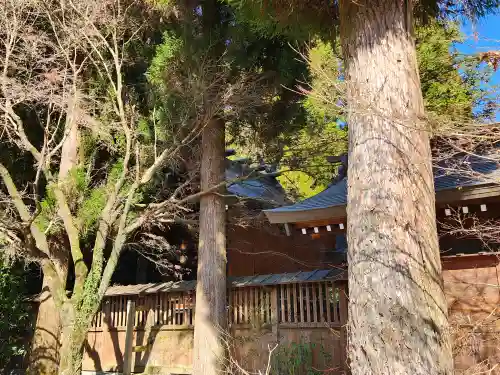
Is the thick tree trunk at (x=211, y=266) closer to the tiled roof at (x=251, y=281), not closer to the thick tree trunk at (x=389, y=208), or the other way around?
the tiled roof at (x=251, y=281)

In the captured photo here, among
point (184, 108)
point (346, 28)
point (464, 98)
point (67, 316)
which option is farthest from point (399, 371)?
point (464, 98)

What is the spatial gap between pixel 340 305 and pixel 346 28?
4.39 metres

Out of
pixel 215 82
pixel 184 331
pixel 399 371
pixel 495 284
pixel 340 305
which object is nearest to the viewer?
pixel 399 371

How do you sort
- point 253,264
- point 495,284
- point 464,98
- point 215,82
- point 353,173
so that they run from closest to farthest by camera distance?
1. point 353,173
2. point 495,284
3. point 215,82
4. point 464,98
5. point 253,264

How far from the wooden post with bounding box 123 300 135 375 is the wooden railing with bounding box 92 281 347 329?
231 mm

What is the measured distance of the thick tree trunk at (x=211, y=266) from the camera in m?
7.09

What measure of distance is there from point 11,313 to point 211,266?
16.4 ft

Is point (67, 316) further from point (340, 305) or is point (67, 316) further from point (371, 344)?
point (371, 344)

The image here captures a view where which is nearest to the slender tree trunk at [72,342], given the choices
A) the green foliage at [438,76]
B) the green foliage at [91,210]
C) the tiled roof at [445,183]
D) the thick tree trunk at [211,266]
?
the thick tree trunk at [211,266]

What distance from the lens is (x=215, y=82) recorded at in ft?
26.1

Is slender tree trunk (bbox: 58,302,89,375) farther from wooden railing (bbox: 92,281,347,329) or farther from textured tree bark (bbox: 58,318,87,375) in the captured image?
wooden railing (bbox: 92,281,347,329)

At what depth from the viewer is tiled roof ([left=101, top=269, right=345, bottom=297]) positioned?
7461mm

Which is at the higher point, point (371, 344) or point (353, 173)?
point (353, 173)

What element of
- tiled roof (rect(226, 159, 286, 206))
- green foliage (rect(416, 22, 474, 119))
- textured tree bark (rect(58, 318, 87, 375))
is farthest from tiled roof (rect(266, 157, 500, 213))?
tiled roof (rect(226, 159, 286, 206))
